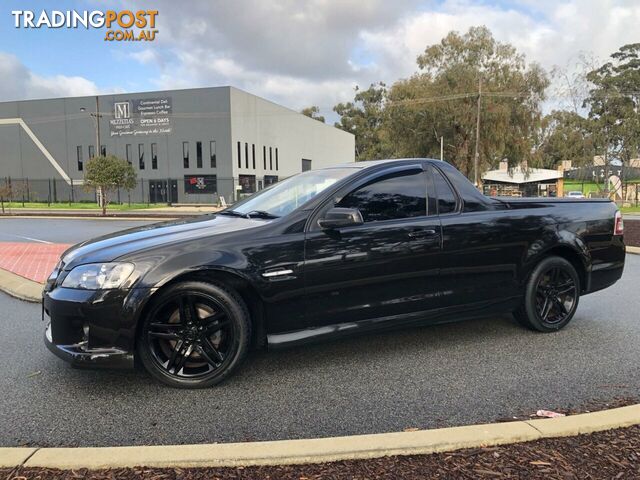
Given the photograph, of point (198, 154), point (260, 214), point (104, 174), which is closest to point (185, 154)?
point (198, 154)

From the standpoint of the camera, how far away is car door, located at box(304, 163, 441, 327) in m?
3.75

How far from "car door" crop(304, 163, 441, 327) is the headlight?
4.05 feet

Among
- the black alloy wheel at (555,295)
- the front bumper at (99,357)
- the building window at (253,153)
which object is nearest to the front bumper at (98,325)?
the front bumper at (99,357)

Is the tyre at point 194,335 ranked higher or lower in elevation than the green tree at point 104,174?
lower

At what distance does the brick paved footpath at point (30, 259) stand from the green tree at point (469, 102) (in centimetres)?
3384

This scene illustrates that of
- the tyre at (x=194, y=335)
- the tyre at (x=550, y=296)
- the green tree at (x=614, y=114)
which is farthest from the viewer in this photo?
Result: the green tree at (x=614, y=114)

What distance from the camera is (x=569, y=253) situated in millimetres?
4941

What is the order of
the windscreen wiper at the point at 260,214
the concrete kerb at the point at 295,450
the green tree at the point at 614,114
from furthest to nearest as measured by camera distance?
the green tree at the point at 614,114 < the windscreen wiper at the point at 260,214 < the concrete kerb at the point at 295,450

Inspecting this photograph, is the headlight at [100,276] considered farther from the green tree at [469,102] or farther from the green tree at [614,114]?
the green tree at [469,102]

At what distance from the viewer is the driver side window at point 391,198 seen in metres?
4.07

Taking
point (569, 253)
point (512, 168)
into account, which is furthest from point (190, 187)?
point (569, 253)

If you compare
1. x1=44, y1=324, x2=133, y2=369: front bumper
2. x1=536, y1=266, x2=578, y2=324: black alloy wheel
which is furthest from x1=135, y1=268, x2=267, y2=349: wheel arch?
x1=536, y1=266, x2=578, y2=324: black alloy wheel

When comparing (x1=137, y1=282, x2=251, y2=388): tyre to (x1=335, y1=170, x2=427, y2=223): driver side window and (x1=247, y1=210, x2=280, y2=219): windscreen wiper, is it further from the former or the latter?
(x1=335, y1=170, x2=427, y2=223): driver side window

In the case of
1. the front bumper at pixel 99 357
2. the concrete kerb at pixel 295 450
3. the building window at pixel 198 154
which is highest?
the building window at pixel 198 154
